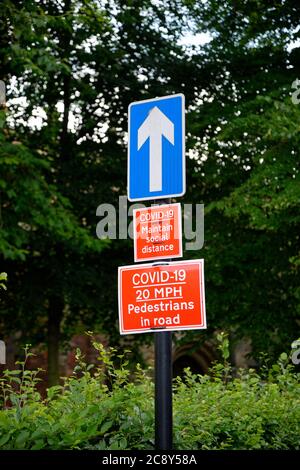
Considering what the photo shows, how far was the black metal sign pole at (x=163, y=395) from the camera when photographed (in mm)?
4461

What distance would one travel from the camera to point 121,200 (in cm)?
1900

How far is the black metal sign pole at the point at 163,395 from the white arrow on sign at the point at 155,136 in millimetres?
884

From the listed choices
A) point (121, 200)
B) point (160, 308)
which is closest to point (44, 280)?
Result: point (121, 200)

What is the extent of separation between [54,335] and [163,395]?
14.9 meters

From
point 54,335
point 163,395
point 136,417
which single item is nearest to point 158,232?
point 163,395

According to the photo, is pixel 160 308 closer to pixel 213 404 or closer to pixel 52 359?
pixel 213 404

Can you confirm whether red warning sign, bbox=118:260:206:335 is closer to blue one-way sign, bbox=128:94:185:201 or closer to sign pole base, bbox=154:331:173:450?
sign pole base, bbox=154:331:173:450

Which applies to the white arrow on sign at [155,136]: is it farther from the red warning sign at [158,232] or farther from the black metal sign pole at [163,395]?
the black metal sign pole at [163,395]

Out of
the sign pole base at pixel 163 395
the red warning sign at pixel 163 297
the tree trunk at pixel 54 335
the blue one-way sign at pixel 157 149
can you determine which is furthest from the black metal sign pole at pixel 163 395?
the tree trunk at pixel 54 335

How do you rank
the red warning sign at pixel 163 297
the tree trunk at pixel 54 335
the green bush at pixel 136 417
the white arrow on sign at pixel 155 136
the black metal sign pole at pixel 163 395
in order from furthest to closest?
the tree trunk at pixel 54 335 < the white arrow on sign at pixel 155 136 < the green bush at pixel 136 417 < the red warning sign at pixel 163 297 < the black metal sign pole at pixel 163 395

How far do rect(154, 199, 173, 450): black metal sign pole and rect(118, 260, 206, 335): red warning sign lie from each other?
108 millimetres

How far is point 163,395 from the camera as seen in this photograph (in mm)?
4508

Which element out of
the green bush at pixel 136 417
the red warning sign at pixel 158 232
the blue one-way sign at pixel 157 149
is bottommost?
the green bush at pixel 136 417
